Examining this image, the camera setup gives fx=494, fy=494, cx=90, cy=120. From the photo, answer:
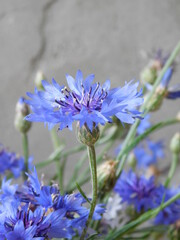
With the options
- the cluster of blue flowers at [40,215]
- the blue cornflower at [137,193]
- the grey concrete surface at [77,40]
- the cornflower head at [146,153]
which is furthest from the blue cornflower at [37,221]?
the grey concrete surface at [77,40]

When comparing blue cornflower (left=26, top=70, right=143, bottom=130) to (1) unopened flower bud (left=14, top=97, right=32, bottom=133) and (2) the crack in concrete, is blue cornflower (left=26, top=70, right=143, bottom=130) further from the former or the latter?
(2) the crack in concrete

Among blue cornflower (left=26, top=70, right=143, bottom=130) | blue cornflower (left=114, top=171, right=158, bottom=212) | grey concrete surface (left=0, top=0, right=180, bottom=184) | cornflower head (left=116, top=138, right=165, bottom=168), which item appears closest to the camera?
blue cornflower (left=26, top=70, right=143, bottom=130)

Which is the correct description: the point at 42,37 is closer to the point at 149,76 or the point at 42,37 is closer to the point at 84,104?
the point at 149,76

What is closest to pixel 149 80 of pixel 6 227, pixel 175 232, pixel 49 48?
pixel 175 232

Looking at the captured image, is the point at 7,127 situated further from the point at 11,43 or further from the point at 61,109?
the point at 61,109

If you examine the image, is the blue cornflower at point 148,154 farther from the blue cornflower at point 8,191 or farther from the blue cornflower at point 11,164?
the blue cornflower at point 8,191

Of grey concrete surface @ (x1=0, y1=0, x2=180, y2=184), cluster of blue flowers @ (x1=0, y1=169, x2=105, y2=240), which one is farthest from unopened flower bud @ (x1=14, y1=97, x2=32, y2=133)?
grey concrete surface @ (x1=0, y1=0, x2=180, y2=184)

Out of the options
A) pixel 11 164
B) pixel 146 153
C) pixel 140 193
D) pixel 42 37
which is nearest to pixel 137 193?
pixel 140 193
